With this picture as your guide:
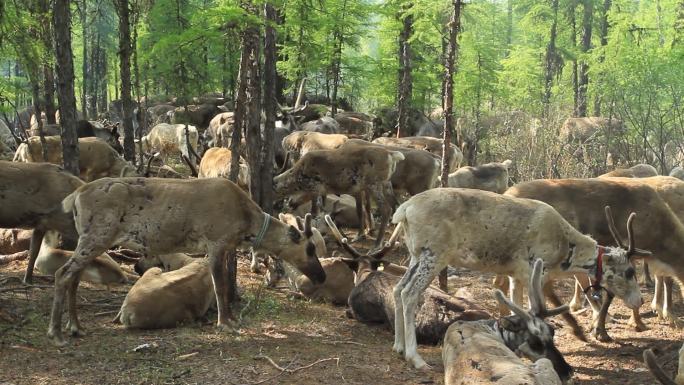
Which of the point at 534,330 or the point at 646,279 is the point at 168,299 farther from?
the point at 646,279

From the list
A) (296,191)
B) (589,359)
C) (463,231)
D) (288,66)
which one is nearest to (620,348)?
(589,359)

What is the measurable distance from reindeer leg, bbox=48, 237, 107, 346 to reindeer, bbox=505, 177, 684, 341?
5.66 metres

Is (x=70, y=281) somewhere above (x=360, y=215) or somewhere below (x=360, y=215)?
above

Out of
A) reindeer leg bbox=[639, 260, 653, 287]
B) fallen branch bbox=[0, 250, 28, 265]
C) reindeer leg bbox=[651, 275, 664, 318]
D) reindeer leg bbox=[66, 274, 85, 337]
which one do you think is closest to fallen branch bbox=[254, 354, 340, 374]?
reindeer leg bbox=[66, 274, 85, 337]

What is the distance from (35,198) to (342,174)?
606cm

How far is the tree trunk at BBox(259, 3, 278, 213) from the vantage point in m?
11.3

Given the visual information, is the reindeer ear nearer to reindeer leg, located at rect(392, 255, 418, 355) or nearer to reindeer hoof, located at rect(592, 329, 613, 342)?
reindeer leg, located at rect(392, 255, 418, 355)

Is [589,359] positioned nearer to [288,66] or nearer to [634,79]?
[634,79]

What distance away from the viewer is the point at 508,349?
6.22 m

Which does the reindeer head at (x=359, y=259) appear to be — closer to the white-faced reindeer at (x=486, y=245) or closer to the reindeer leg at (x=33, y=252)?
the white-faced reindeer at (x=486, y=245)

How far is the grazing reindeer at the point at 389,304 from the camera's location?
8.04 metres

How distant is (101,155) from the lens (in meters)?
15.9

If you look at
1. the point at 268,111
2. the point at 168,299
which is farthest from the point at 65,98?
the point at 168,299

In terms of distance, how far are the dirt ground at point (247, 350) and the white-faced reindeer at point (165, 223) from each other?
19.1 inches
